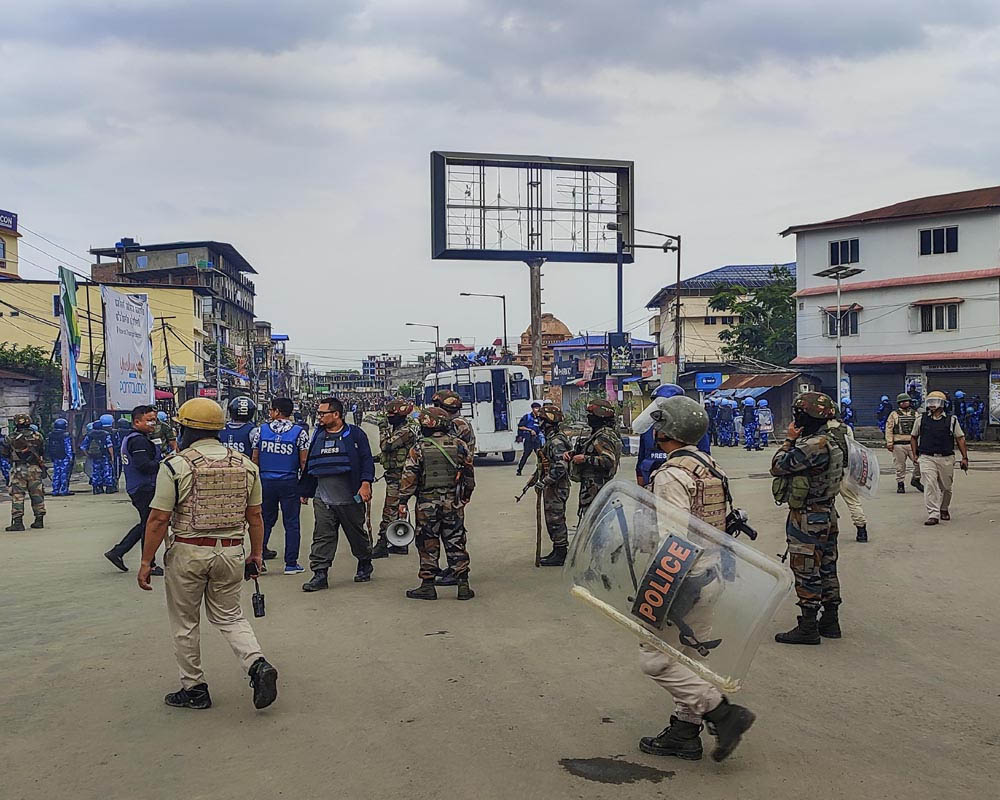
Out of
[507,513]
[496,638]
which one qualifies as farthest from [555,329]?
[496,638]

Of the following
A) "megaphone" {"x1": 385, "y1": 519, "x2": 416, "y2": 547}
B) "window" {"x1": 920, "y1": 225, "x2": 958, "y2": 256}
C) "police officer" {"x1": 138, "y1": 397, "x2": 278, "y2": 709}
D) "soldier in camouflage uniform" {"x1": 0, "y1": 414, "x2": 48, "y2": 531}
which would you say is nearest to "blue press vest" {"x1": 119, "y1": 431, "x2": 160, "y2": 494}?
"megaphone" {"x1": 385, "y1": 519, "x2": 416, "y2": 547}

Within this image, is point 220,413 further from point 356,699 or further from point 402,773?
point 402,773

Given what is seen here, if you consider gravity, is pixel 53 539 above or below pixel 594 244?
below

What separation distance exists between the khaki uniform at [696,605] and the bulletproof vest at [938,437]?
837 cm

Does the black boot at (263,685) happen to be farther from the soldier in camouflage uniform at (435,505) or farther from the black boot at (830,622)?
the black boot at (830,622)

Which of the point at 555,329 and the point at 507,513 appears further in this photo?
the point at 555,329

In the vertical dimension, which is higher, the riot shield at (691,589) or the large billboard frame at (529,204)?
the large billboard frame at (529,204)

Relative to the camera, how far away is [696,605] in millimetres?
4191

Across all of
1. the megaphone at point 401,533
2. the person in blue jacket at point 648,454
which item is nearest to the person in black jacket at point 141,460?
the megaphone at point 401,533

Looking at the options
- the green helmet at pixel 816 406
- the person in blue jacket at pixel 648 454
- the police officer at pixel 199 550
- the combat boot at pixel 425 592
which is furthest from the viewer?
the person in blue jacket at pixel 648 454

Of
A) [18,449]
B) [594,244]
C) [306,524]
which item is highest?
[594,244]

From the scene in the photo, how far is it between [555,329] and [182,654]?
100889 mm

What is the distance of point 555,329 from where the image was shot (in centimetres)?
10544

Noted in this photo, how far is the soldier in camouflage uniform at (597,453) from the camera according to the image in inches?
382
